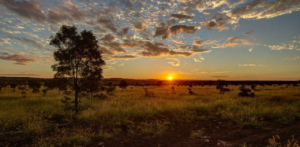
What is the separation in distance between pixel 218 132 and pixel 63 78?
41.7 ft

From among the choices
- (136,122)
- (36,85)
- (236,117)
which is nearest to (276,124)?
(236,117)

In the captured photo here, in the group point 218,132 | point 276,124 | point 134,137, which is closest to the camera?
point 134,137

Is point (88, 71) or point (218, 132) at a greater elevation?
point (88, 71)

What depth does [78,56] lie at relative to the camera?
1416 cm

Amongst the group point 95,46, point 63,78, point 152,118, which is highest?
point 95,46

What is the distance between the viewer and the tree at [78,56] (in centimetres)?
1352

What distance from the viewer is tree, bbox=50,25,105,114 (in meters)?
13.5

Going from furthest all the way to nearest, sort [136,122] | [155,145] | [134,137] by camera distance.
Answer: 1. [136,122]
2. [134,137]
3. [155,145]

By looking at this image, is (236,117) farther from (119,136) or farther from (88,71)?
(88,71)

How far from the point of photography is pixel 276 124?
10789 mm

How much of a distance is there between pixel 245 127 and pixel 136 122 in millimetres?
7311

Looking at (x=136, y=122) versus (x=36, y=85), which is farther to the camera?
(x=36, y=85)

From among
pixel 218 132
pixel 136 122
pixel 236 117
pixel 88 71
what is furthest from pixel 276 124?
pixel 88 71

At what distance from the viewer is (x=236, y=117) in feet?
40.1
